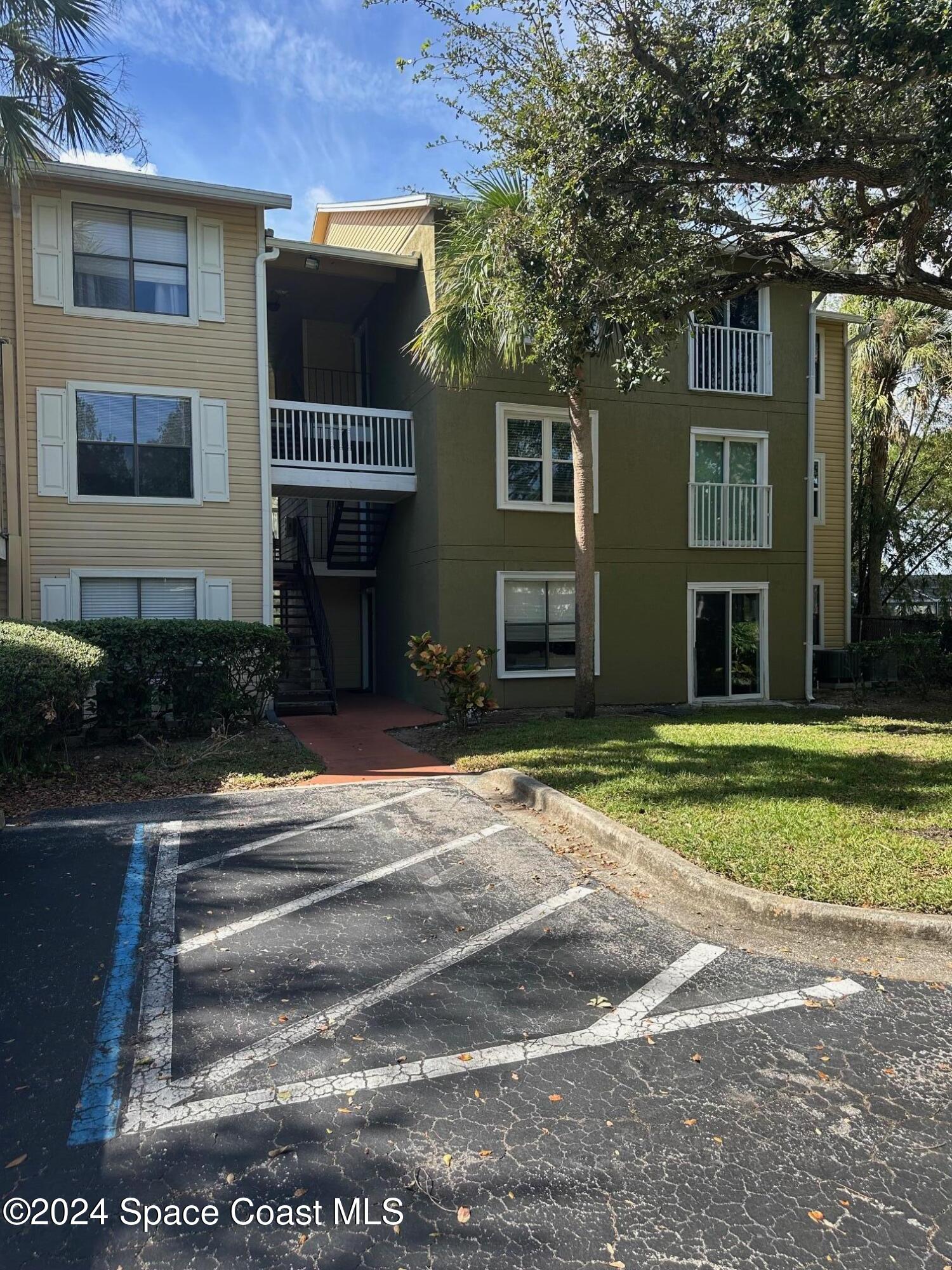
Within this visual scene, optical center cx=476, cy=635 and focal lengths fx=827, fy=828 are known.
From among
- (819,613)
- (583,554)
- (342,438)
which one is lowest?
(819,613)

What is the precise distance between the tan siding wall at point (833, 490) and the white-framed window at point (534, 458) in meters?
7.84

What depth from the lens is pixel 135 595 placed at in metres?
12.8

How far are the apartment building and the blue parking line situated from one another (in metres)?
8.45

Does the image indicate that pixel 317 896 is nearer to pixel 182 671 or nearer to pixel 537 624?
pixel 182 671

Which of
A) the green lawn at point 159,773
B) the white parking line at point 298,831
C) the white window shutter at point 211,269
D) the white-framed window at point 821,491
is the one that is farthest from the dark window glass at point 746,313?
the white parking line at point 298,831

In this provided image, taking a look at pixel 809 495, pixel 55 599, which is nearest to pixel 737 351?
pixel 809 495

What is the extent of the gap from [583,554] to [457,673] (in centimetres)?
253

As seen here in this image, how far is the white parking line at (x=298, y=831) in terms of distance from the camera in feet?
19.6

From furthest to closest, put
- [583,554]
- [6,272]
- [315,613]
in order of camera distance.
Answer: [315,613] < [6,272] < [583,554]

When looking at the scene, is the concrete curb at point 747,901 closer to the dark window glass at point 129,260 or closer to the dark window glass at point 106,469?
the dark window glass at point 106,469

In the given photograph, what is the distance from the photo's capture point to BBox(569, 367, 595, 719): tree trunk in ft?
37.8

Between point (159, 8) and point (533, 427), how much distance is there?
7.51 m

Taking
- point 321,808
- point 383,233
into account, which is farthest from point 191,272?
point 321,808

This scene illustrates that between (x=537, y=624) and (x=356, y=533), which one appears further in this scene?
(x=356, y=533)
